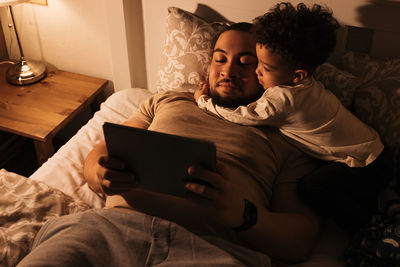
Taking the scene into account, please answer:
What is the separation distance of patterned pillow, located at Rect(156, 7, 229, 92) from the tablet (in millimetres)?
691

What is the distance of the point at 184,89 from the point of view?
1.56m

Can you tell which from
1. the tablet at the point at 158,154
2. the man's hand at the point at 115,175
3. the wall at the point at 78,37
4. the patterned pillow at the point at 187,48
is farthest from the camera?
the wall at the point at 78,37

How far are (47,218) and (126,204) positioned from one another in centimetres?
24

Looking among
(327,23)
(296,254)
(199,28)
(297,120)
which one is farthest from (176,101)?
(296,254)

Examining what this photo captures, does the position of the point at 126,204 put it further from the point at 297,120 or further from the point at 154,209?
the point at 297,120

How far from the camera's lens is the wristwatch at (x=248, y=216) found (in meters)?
1.00

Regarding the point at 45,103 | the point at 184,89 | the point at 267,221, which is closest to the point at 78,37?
the point at 45,103

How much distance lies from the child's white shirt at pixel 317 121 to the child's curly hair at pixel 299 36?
0.08 meters

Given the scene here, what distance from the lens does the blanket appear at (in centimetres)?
96

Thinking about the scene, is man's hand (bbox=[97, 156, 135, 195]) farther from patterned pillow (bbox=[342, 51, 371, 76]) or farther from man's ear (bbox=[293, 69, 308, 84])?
patterned pillow (bbox=[342, 51, 371, 76])

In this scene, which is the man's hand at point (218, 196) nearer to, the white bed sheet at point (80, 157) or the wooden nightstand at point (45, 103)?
the white bed sheet at point (80, 157)

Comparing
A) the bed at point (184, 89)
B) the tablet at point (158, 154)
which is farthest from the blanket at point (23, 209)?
the tablet at point (158, 154)

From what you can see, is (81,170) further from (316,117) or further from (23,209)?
(316,117)

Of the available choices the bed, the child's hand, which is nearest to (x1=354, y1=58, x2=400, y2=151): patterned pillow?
the bed
